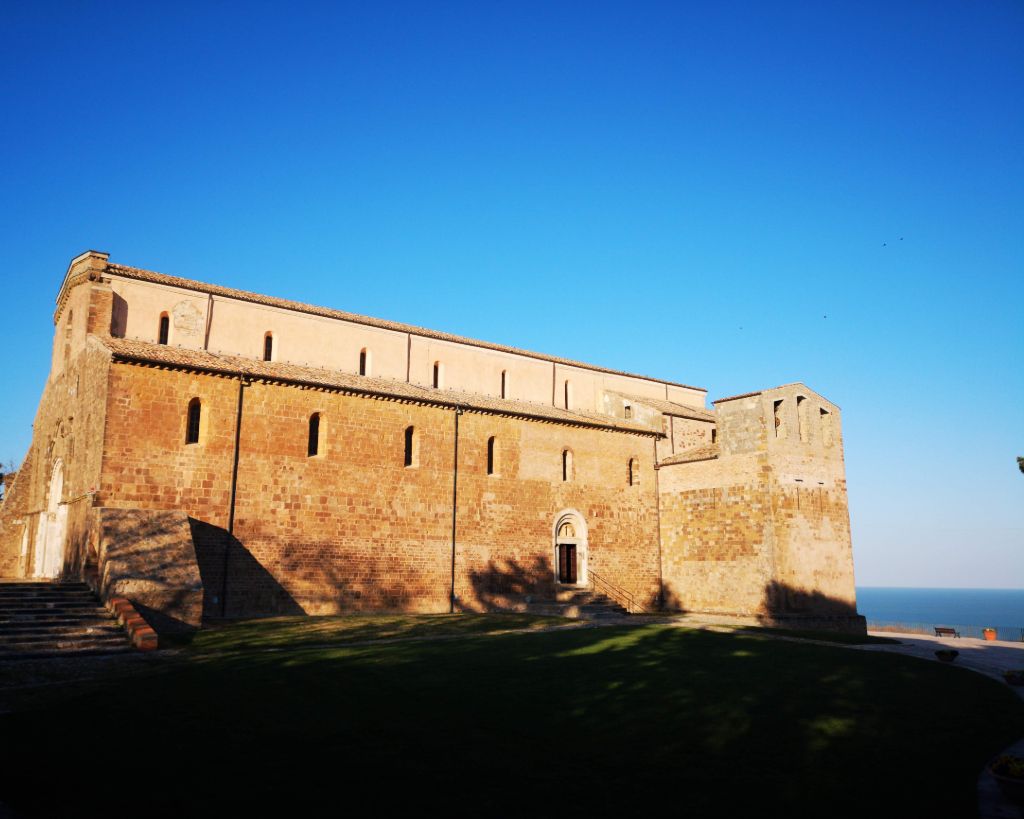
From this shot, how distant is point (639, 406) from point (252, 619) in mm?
19964

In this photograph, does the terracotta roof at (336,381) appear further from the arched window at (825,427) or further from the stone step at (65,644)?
the stone step at (65,644)

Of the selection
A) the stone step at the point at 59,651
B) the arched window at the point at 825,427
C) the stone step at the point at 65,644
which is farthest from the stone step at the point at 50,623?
the arched window at the point at 825,427

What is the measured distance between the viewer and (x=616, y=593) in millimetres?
32406

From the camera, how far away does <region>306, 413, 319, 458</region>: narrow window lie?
2648 cm

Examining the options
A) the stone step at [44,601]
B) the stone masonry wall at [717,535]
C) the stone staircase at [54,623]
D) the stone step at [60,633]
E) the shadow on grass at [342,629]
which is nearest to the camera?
the stone staircase at [54,623]

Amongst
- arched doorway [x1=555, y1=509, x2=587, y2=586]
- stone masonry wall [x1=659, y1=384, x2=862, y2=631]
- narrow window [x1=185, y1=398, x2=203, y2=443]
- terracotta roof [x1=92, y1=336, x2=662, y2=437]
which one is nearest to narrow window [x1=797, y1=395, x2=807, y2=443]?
stone masonry wall [x1=659, y1=384, x2=862, y2=631]

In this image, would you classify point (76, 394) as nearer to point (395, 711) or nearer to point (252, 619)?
point (252, 619)

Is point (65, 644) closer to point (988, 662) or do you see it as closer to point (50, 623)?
point (50, 623)

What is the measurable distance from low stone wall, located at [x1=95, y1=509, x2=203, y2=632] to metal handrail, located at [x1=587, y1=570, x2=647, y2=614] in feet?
53.8

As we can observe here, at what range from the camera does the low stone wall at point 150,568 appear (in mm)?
19766

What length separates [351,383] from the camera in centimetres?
2756

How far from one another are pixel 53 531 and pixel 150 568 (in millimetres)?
8460

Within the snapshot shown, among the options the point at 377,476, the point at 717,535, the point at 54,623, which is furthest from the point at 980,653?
the point at 54,623

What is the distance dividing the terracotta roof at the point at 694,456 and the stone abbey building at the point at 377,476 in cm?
15
